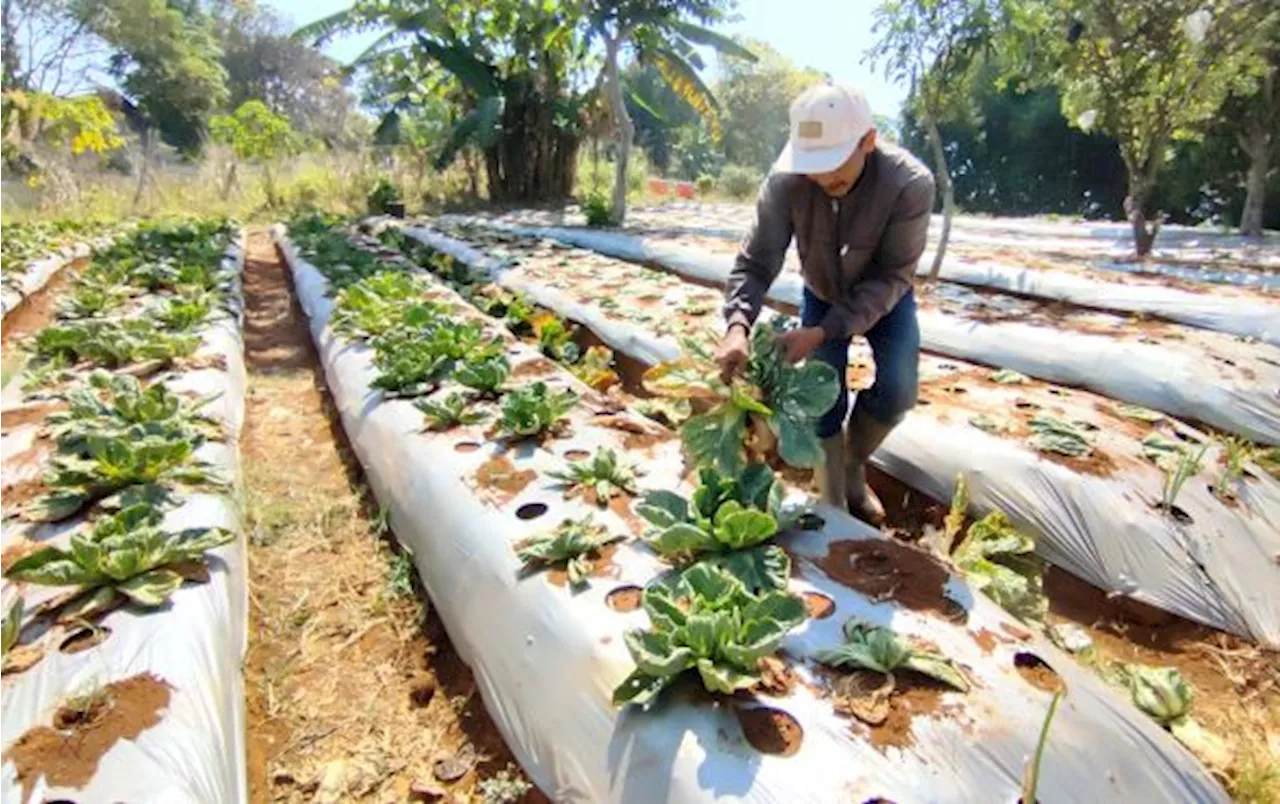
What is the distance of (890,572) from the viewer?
6.74 ft

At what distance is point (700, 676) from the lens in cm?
167

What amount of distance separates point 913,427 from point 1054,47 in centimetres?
619

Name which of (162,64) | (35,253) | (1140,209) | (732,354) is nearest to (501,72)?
(35,253)

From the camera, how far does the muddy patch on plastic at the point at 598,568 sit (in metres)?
2.05

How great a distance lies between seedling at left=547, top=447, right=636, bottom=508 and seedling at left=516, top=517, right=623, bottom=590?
28cm

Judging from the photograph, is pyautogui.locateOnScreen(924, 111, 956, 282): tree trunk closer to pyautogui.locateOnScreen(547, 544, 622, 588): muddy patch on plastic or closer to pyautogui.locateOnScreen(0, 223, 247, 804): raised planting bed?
pyautogui.locateOnScreen(547, 544, 622, 588): muddy patch on plastic

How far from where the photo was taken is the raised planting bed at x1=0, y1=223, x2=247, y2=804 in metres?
1.58

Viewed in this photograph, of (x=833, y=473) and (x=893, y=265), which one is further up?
(x=893, y=265)

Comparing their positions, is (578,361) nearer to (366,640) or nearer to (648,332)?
(648,332)

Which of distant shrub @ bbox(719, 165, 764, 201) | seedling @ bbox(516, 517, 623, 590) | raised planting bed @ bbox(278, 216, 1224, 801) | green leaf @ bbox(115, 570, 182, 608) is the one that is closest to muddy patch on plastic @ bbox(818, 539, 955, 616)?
raised planting bed @ bbox(278, 216, 1224, 801)

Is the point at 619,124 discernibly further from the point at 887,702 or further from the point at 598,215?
the point at 887,702

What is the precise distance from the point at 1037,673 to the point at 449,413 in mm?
2082

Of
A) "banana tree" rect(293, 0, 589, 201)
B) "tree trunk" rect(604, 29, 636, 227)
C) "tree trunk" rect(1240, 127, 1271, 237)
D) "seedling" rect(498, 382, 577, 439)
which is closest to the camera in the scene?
"seedling" rect(498, 382, 577, 439)

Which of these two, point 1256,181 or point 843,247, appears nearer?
point 843,247
